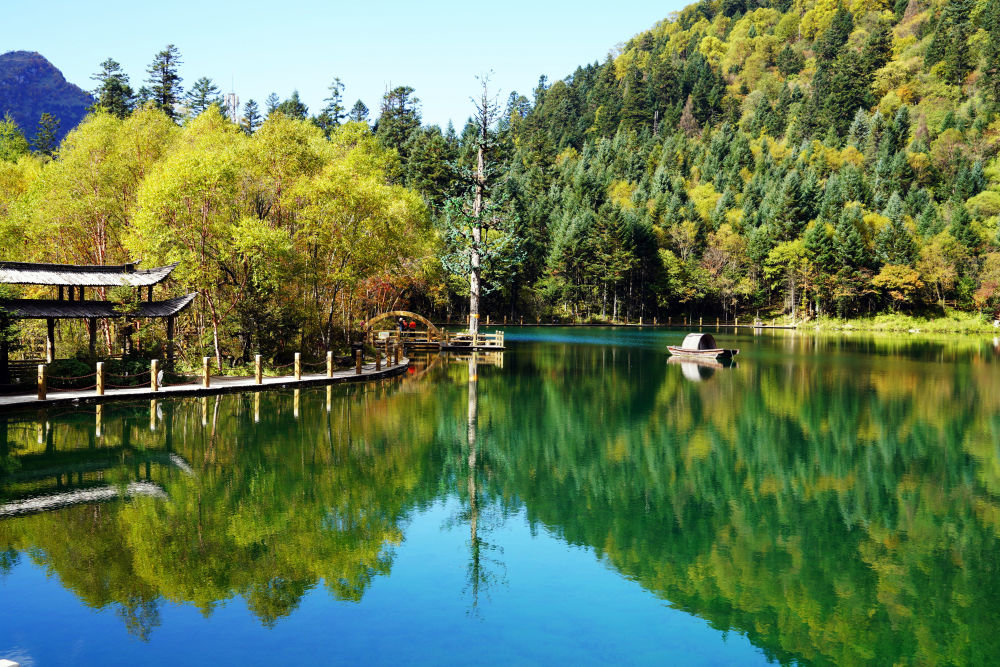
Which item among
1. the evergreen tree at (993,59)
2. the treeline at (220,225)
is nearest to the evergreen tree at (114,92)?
the treeline at (220,225)

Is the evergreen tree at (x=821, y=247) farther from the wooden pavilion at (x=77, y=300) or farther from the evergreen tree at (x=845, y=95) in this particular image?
the wooden pavilion at (x=77, y=300)

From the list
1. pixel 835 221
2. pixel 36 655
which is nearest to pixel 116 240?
pixel 36 655

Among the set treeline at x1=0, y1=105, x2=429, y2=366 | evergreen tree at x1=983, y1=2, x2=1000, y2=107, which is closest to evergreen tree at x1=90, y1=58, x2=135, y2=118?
treeline at x1=0, y1=105, x2=429, y2=366

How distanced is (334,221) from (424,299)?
157ft

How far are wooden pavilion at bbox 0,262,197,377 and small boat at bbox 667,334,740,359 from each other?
28.2m

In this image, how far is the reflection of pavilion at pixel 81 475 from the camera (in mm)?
13344

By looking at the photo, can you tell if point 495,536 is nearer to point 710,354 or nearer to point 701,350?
point 710,354

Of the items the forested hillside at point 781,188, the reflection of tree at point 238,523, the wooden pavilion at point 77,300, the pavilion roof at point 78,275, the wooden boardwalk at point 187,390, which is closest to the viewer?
the reflection of tree at point 238,523

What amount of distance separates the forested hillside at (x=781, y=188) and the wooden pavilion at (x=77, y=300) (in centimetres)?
3254

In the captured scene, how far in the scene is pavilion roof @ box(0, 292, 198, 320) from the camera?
24.9 metres

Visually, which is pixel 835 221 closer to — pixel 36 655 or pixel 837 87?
pixel 837 87

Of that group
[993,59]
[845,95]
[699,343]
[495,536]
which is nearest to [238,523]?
[495,536]

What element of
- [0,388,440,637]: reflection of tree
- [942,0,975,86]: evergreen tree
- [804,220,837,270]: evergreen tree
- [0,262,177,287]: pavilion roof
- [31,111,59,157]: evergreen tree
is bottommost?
[0,388,440,637]: reflection of tree

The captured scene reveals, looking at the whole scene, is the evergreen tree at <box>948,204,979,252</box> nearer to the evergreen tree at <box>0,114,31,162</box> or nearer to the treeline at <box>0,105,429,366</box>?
the treeline at <box>0,105,429,366</box>
